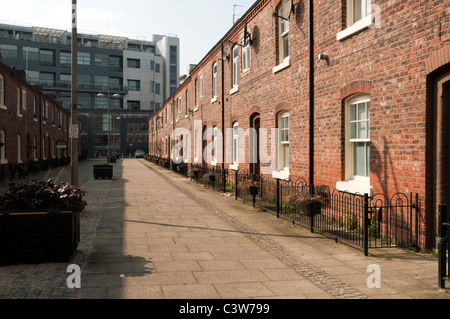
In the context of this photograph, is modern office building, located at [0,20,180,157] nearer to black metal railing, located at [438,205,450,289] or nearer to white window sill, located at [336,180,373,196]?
white window sill, located at [336,180,373,196]

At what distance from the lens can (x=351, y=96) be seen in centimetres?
889

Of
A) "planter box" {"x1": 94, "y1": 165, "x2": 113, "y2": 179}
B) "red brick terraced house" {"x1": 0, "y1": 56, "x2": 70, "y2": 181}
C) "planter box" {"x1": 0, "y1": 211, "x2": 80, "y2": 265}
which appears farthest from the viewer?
"planter box" {"x1": 94, "y1": 165, "x2": 113, "y2": 179}

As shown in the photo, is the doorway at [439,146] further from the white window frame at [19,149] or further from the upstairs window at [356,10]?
the white window frame at [19,149]

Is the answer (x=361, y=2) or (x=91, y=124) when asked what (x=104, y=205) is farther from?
(x=91, y=124)

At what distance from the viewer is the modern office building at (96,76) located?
2847 inches

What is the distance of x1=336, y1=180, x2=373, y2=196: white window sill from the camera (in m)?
8.12

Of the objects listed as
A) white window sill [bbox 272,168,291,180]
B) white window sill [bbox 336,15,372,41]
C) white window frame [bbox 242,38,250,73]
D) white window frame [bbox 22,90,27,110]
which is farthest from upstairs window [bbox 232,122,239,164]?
white window frame [bbox 22,90,27,110]

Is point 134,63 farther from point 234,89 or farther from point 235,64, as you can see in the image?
point 234,89

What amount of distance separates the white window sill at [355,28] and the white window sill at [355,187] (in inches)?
129

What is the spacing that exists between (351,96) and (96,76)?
251 feet

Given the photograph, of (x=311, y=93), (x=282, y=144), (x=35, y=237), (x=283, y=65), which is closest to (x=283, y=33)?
(x=283, y=65)

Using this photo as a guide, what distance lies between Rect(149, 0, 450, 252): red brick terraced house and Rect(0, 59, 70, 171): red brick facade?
14.1 metres

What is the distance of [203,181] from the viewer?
1973 cm

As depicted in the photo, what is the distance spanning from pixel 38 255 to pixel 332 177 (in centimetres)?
659
